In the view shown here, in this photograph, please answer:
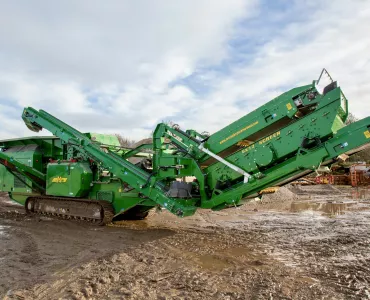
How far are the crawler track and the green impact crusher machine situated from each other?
25mm

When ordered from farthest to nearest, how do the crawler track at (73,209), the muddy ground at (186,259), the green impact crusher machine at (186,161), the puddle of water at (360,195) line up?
the puddle of water at (360,195)
the crawler track at (73,209)
the green impact crusher machine at (186,161)
the muddy ground at (186,259)

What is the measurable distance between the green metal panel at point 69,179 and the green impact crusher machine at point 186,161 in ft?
0.08

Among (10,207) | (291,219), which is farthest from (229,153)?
(10,207)

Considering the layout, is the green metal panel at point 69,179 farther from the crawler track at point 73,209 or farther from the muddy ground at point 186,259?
the muddy ground at point 186,259

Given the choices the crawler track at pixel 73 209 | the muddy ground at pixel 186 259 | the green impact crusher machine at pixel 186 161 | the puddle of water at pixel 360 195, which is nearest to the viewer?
the muddy ground at pixel 186 259

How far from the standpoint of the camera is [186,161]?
643 centimetres

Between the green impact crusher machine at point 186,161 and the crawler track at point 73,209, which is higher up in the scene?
the green impact crusher machine at point 186,161

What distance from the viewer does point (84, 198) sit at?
8008 millimetres

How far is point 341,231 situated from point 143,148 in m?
4.89

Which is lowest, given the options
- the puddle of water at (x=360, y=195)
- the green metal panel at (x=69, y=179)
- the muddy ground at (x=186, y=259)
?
the muddy ground at (x=186, y=259)

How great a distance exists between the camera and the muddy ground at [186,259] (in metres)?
3.70

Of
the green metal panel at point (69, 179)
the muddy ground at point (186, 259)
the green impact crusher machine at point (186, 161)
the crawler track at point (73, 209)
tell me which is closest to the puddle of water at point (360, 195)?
the muddy ground at point (186, 259)

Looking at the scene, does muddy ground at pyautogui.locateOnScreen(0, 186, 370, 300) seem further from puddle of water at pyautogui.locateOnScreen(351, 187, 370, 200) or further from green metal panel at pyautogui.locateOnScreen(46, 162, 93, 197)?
puddle of water at pyautogui.locateOnScreen(351, 187, 370, 200)

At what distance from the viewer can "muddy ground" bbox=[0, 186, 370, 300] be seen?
370cm
